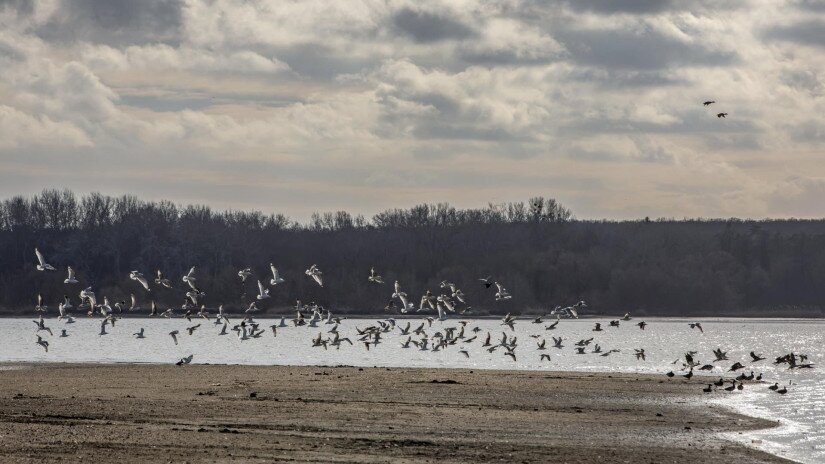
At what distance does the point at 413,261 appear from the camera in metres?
160

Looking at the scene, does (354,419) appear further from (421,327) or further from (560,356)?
(560,356)

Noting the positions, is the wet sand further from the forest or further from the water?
the forest

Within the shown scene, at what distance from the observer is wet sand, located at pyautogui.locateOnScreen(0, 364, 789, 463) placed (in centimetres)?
2489

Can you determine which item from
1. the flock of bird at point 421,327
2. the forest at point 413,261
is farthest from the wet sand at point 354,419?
the forest at point 413,261

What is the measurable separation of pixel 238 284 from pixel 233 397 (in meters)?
105

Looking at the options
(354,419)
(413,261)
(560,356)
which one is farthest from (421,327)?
(413,261)

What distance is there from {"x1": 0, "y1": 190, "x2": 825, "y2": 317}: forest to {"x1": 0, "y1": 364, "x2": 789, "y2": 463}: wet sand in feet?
302

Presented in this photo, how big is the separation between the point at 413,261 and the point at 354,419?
130m

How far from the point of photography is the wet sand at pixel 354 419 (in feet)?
81.7

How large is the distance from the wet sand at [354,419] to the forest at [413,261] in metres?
91.9

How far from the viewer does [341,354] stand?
71.1m

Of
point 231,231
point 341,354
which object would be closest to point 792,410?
point 341,354

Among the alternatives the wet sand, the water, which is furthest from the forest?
the wet sand

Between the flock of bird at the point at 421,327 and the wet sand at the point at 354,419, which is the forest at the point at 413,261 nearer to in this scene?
the flock of bird at the point at 421,327
